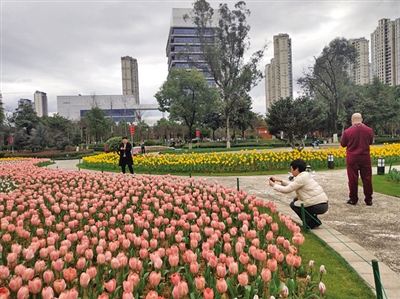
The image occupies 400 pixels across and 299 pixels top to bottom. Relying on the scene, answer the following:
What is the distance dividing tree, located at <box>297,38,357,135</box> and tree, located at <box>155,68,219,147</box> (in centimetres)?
1645

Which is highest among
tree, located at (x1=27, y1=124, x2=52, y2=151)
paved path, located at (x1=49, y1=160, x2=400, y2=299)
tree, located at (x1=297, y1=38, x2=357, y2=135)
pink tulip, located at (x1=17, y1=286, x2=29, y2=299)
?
tree, located at (x1=297, y1=38, x2=357, y2=135)

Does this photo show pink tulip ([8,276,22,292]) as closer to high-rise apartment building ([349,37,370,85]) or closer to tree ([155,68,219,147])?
tree ([155,68,219,147])

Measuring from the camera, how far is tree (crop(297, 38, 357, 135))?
1587 inches

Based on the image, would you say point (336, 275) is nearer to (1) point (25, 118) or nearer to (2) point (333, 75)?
(2) point (333, 75)

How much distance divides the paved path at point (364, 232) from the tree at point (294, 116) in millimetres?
6855

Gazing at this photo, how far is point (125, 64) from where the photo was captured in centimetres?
10025

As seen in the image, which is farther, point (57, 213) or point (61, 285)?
point (57, 213)

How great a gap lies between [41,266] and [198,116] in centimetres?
3363

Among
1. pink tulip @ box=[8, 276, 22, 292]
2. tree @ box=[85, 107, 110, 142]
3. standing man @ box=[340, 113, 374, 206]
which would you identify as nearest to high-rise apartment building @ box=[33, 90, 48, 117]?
tree @ box=[85, 107, 110, 142]

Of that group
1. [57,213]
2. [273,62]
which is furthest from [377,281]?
[273,62]

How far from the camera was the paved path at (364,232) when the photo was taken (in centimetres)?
309

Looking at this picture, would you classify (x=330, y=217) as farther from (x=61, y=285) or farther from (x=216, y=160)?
(x=216, y=160)

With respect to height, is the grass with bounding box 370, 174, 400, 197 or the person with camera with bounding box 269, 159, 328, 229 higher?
the person with camera with bounding box 269, 159, 328, 229

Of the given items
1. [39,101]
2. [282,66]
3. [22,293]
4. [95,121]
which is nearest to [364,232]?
[22,293]
